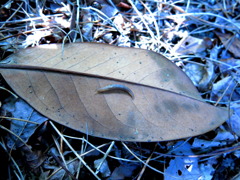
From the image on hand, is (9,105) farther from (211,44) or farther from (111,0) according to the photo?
(211,44)

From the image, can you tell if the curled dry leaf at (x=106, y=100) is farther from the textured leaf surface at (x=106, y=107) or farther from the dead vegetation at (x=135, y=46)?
the dead vegetation at (x=135, y=46)

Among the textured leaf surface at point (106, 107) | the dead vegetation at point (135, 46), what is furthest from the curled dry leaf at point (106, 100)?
the dead vegetation at point (135, 46)

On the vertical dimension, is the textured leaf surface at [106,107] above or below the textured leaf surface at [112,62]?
below

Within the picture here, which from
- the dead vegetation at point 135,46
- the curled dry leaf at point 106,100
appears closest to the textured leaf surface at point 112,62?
the curled dry leaf at point 106,100

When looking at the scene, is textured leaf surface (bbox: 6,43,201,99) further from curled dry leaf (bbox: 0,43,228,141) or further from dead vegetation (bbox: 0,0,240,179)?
dead vegetation (bbox: 0,0,240,179)

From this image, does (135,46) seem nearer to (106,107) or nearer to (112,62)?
(112,62)
